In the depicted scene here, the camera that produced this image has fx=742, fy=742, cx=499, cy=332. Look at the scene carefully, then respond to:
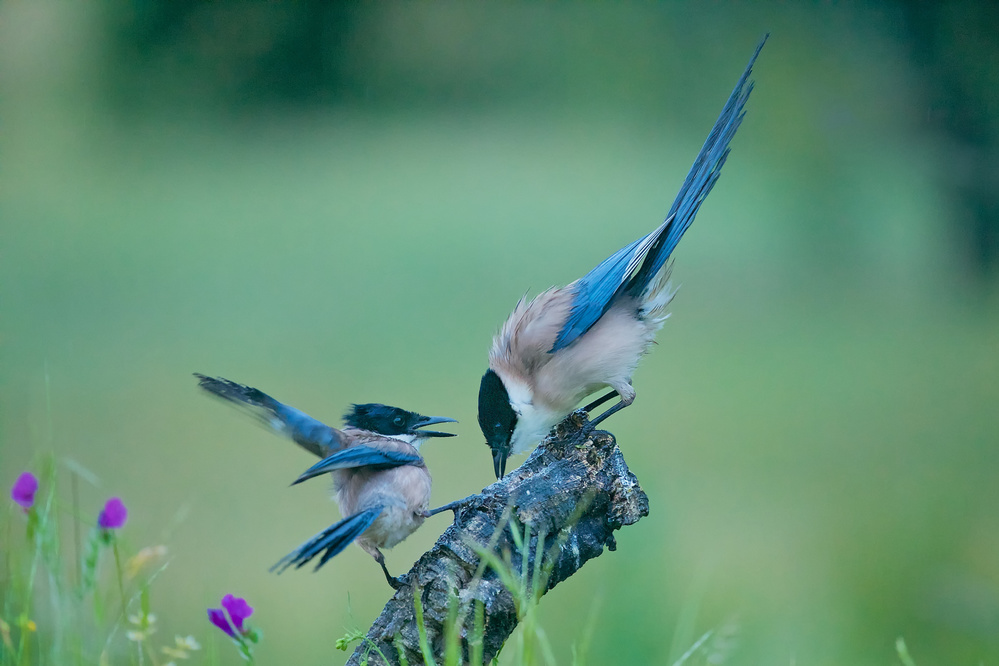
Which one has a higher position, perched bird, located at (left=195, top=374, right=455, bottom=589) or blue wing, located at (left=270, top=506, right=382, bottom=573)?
perched bird, located at (left=195, top=374, right=455, bottom=589)

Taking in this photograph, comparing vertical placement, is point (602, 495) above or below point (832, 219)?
below

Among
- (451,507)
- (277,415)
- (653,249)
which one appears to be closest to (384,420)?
(451,507)

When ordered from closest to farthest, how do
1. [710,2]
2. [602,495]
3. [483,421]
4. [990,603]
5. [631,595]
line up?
[602,495] → [483,421] → [631,595] → [990,603] → [710,2]

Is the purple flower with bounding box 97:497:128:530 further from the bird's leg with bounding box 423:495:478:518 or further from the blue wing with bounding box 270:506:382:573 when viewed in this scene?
the bird's leg with bounding box 423:495:478:518

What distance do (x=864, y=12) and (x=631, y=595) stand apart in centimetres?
242

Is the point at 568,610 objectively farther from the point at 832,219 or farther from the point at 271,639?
the point at 832,219

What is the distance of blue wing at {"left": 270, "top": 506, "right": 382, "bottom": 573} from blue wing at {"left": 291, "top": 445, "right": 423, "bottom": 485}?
0.21 feet

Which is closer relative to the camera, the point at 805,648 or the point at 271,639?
the point at 271,639

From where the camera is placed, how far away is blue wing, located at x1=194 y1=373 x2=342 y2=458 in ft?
2.52

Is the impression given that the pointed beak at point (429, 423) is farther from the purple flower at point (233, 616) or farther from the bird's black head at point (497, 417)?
the purple flower at point (233, 616)

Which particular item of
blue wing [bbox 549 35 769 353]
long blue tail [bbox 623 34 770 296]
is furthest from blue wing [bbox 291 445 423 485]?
long blue tail [bbox 623 34 770 296]

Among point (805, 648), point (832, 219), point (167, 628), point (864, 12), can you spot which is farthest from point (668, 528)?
point (864, 12)

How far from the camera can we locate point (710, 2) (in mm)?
2996

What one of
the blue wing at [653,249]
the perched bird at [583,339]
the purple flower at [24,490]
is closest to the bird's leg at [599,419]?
the perched bird at [583,339]
